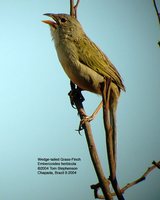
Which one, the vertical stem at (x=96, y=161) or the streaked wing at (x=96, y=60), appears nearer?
the vertical stem at (x=96, y=161)

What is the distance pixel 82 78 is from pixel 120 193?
598mm

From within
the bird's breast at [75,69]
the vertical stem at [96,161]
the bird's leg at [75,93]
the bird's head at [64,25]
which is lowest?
the vertical stem at [96,161]

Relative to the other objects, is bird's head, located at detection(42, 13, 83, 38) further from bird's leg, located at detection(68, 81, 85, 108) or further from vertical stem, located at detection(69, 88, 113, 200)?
vertical stem, located at detection(69, 88, 113, 200)

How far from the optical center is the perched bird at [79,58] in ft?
6.01

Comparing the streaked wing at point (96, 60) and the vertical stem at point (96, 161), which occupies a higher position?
the streaked wing at point (96, 60)

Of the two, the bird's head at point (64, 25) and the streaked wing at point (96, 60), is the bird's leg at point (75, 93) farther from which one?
the bird's head at point (64, 25)

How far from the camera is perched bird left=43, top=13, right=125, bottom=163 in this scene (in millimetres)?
1833

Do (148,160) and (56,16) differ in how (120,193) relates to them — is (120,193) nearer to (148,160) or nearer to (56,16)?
(148,160)

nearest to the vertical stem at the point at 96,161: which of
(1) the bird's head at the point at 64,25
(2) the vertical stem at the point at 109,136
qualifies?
(2) the vertical stem at the point at 109,136

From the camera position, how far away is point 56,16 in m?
1.91

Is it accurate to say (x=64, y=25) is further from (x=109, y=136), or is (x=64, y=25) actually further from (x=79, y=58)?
(x=109, y=136)

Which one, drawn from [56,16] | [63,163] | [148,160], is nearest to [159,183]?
[148,160]

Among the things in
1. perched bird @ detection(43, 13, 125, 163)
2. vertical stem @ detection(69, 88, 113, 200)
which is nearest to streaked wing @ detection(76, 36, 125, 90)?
perched bird @ detection(43, 13, 125, 163)

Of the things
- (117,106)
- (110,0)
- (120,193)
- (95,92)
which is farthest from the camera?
(110,0)
